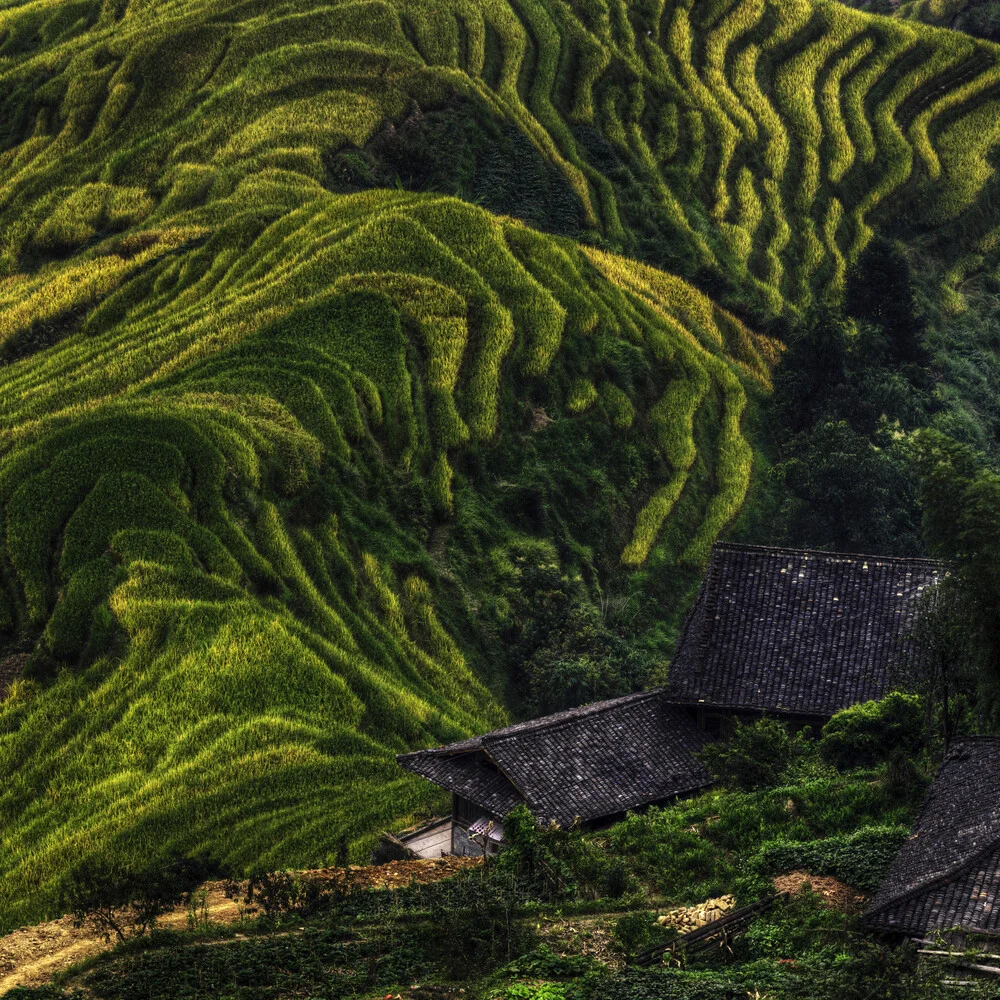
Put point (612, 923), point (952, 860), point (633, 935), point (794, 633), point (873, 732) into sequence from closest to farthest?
point (952, 860) < point (633, 935) < point (612, 923) < point (873, 732) < point (794, 633)

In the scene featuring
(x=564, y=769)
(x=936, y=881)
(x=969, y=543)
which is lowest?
(x=564, y=769)

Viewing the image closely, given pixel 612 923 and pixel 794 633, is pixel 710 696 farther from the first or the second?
pixel 612 923

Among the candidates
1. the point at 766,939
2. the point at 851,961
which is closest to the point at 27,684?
the point at 766,939

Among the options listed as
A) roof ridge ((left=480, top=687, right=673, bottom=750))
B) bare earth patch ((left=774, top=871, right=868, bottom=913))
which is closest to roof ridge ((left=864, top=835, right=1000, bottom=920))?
bare earth patch ((left=774, top=871, right=868, bottom=913))

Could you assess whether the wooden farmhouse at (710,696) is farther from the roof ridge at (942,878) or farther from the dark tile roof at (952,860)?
the roof ridge at (942,878)

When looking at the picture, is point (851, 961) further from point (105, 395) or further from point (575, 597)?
point (105, 395)

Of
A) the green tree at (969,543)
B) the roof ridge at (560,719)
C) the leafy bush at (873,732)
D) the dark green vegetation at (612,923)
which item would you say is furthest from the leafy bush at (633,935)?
the leafy bush at (873,732)

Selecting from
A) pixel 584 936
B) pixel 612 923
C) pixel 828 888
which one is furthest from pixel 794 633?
pixel 584 936
